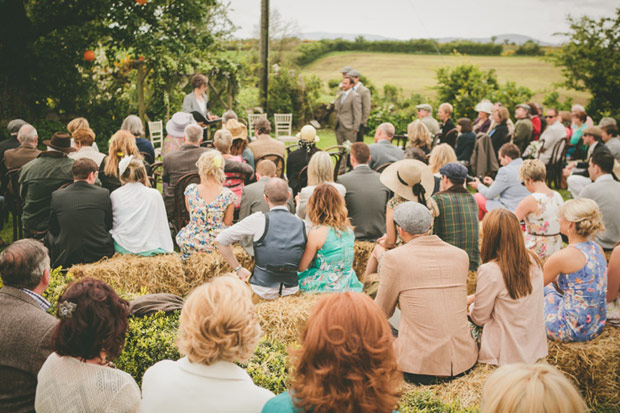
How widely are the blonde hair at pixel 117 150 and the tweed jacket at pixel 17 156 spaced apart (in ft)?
4.70

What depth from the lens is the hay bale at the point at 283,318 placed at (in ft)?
13.0

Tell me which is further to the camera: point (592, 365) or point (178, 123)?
point (178, 123)

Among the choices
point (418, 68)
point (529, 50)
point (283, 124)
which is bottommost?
point (283, 124)

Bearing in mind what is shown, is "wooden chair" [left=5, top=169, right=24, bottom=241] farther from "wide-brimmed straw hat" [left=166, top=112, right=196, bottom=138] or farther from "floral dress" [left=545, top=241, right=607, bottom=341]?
"floral dress" [left=545, top=241, right=607, bottom=341]

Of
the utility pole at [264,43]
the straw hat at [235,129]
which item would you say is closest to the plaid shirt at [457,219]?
the straw hat at [235,129]

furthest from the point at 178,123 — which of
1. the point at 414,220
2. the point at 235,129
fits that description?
the point at 414,220

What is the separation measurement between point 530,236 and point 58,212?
493cm

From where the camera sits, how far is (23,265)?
2.73m

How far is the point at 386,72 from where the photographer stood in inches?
987

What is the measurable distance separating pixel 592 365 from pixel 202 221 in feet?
12.5

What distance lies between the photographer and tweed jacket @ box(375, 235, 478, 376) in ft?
10.8

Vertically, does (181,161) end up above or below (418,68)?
below

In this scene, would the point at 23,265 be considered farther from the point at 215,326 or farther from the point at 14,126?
the point at 14,126

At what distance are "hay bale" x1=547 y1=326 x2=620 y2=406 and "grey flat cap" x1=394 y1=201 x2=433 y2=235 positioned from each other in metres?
1.50
